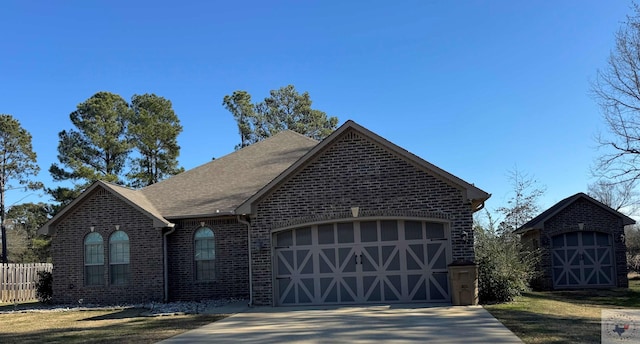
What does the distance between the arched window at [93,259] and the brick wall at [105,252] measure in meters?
0.14

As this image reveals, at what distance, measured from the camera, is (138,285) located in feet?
60.5

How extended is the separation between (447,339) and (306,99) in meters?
37.3

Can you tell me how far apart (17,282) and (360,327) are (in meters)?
19.4

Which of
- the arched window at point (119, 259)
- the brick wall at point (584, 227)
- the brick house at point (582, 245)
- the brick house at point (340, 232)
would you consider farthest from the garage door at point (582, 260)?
the arched window at point (119, 259)

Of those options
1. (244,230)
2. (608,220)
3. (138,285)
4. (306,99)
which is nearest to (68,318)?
(138,285)

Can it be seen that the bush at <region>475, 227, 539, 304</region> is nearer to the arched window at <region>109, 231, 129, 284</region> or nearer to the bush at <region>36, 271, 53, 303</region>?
the arched window at <region>109, 231, 129, 284</region>

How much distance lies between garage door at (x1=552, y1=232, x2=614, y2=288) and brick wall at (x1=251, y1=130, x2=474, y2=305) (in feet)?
39.1

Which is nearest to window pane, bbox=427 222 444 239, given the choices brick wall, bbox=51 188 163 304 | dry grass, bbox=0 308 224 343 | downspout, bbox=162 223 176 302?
dry grass, bbox=0 308 224 343

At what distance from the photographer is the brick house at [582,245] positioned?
942 inches

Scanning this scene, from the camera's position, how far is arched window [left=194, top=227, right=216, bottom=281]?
18.7 metres

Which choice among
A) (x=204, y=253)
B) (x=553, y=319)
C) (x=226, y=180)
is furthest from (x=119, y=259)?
(x=553, y=319)

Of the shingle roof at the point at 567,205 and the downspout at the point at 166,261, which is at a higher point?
the shingle roof at the point at 567,205

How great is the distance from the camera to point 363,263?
50.9 ft

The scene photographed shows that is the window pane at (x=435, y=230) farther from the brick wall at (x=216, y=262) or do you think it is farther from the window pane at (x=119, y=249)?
the window pane at (x=119, y=249)
